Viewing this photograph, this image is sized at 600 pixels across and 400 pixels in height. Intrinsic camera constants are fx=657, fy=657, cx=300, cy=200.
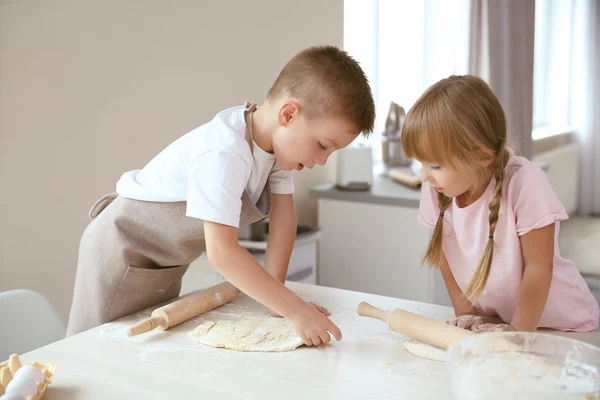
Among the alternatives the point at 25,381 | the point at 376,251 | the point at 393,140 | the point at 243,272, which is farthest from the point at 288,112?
the point at 393,140

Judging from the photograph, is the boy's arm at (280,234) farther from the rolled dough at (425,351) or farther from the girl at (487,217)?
the rolled dough at (425,351)

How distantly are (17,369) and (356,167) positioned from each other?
185 centimetres

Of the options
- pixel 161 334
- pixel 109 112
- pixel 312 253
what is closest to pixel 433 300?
pixel 312 253

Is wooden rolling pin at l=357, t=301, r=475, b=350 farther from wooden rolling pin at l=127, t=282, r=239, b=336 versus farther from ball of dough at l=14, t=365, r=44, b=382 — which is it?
ball of dough at l=14, t=365, r=44, b=382

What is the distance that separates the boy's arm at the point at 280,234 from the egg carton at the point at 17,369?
536 mm

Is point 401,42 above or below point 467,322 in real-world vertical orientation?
above

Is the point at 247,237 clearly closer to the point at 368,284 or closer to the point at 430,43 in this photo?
the point at 368,284

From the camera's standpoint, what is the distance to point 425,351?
3.31 ft

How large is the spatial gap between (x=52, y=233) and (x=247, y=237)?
2.05ft

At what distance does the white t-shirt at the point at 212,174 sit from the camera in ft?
3.62

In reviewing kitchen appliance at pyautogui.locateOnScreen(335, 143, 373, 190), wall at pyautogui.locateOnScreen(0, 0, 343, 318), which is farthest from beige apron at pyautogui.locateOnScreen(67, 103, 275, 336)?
kitchen appliance at pyautogui.locateOnScreen(335, 143, 373, 190)

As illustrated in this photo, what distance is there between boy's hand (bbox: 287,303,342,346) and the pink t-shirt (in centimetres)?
33

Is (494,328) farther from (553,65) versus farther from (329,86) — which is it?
(553,65)

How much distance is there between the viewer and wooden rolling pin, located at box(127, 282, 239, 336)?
3.61 feet
